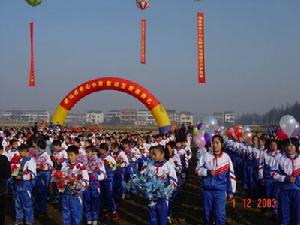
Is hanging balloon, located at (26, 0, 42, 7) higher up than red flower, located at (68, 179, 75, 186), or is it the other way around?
hanging balloon, located at (26, 0, 42, 7)

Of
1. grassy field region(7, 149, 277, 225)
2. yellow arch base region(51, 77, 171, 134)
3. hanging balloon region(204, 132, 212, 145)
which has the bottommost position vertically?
grassy field region(7, 149, 277, 225)

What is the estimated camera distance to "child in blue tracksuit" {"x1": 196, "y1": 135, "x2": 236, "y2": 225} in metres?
6.62

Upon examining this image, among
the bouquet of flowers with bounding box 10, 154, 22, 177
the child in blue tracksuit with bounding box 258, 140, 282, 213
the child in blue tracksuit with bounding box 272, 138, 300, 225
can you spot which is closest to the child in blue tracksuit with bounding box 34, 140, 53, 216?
the bouquet of flowers with bounding box 10, 154, 22, 177

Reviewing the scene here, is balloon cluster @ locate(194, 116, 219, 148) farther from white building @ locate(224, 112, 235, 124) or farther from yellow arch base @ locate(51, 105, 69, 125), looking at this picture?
white building @ locate(224, 112, 235, 124)

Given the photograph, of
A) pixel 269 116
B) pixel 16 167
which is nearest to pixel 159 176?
pixel 16 167

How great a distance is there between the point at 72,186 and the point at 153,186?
136cm

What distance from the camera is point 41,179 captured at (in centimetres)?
959

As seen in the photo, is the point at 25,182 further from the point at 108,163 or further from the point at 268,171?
the point at 268,171

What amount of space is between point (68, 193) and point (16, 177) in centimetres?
179

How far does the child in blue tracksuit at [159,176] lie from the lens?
6703 mm

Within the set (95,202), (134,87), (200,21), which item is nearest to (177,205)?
(95,202)

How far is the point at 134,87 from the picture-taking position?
84.2 feet

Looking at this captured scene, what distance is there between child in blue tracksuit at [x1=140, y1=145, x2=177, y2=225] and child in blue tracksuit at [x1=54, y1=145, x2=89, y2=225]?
1.04 metres

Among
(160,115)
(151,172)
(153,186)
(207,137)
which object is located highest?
(160,115)
